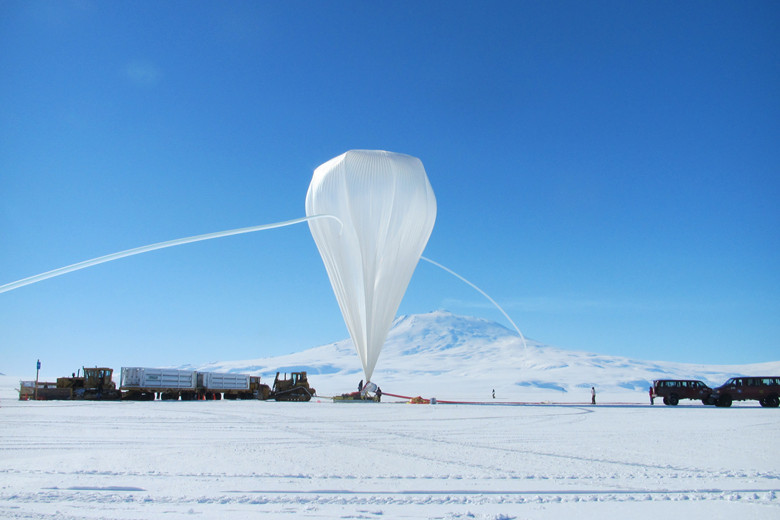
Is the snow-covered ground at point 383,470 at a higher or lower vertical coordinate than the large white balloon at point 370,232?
lower

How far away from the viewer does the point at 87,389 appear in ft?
111

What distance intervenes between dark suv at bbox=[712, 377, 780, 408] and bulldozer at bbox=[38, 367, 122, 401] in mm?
37578

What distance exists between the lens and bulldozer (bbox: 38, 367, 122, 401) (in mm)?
33594

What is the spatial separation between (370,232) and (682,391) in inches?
867

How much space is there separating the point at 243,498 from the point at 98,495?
180cm

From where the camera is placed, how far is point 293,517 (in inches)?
220

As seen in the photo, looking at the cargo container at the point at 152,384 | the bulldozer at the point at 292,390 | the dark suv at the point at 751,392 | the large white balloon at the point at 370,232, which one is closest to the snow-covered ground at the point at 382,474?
the large white balloon at the point at 370,232

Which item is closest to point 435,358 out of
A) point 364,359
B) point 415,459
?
point 364,359

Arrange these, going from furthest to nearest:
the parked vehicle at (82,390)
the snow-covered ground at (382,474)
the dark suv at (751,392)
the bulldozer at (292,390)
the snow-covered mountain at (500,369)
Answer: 1. the snow-covered mountain at (500,369)
2. the bulldozer at (292,390)
3. the parked vehicle at (82,390)
4. the dark suv at (751,392)
5. the snow-covered ground at (382,474)

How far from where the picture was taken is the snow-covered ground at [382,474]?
A: 5.99 metres

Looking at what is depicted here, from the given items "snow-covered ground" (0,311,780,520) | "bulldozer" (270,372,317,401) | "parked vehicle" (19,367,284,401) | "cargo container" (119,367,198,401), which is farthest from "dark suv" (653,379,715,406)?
"cargo container" (119,367,198,401)

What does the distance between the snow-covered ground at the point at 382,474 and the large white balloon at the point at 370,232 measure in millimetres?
14049

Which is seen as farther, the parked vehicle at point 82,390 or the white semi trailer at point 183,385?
the white semi trailer at point 183,385

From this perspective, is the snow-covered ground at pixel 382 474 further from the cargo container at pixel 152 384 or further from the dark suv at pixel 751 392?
Result: the cargo container at pixel 152 384
